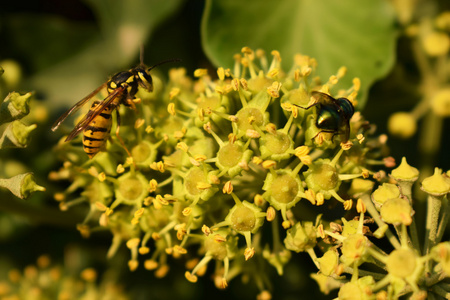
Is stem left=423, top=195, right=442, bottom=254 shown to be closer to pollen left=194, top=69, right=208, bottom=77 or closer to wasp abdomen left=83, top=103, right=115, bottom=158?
pollen left=194, top=69, right=208, bottom=77

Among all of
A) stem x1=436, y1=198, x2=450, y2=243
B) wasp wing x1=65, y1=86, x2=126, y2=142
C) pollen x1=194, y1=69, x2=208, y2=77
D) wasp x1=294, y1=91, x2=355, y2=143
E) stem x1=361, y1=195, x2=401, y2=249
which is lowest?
stem x1=436, y1=198, x2=450, y2=243

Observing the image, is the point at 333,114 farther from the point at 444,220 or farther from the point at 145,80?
the point at 145,80

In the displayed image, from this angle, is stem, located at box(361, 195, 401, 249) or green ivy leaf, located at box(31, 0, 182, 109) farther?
green ivy leaf, located at box(31, 0, 182, 109)

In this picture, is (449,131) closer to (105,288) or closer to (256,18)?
(256,18)

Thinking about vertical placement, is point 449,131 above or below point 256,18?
below

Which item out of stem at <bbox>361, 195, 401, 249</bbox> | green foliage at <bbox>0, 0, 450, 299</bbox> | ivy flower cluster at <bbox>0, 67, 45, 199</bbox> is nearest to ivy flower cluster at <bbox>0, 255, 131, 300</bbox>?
green foliage at <bbox>0, 0, 450, 299</bbox>

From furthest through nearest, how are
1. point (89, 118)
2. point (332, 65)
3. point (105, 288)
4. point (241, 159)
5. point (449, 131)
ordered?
point (449, 131) < point (105, 288) < point (332, 65) < point (89, 118) < point (241, 159)

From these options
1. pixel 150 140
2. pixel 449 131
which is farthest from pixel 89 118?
pixel 449 131
